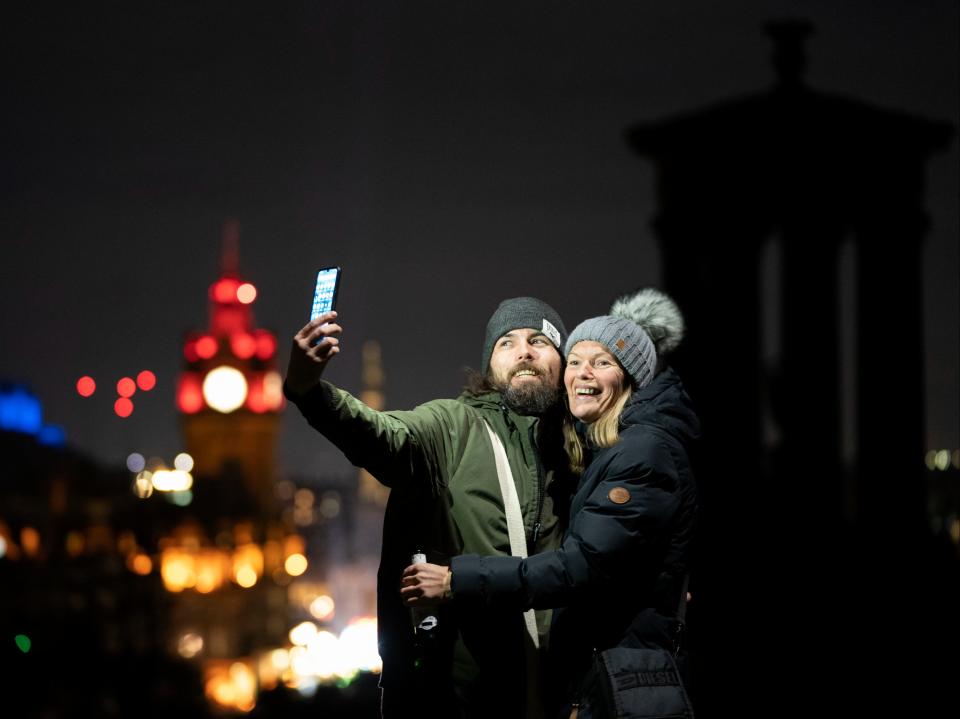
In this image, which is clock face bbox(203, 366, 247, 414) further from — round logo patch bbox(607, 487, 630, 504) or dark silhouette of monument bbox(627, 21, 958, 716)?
round logo patch bbox(607, 487, 630, 504)

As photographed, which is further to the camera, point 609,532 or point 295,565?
point 295,565

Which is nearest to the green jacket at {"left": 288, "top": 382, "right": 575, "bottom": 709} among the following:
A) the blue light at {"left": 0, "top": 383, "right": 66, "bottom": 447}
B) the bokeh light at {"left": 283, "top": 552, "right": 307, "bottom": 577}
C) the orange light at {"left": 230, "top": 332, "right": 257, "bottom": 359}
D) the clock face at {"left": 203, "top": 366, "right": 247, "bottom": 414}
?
the blue light at {"left": 0, "top": 383, "right": 66, "bottom": 447}

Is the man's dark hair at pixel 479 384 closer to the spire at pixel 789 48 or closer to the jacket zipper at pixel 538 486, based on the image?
the jacket zipper at pixel 538 486

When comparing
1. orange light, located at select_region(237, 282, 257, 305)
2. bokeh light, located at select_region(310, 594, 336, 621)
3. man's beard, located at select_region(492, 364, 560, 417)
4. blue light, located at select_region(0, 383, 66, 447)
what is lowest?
bokeh light, located at select_region(310, 594, 336, 621)

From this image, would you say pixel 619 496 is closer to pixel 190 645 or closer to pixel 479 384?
pixel 479 384

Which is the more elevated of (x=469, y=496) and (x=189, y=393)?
(x=189, y=393)

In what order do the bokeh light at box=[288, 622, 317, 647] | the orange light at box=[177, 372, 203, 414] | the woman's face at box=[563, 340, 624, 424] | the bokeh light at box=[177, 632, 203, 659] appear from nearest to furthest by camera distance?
1. the woman's face at box=[563, 340, 624, 424]
2. the bokeh light at box=[288, 622, 317, 647]
3. the bokeh light at box=[177, 632, 203, 659]
4. the orange light at box=[177, 372, 203, 414]

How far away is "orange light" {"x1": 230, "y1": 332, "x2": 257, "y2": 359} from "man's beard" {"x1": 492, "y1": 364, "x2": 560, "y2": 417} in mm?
149034

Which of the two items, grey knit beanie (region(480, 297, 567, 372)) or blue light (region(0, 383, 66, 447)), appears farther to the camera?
blue light (region(0, 383, 66, 447))

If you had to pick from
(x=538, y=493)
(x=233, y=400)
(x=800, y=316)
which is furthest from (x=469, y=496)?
(x=233, y=400)

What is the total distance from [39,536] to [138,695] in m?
35.1

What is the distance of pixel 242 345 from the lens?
153375 millimetres

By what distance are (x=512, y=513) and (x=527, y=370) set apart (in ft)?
2.21

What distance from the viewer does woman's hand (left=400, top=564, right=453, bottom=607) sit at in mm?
5285
